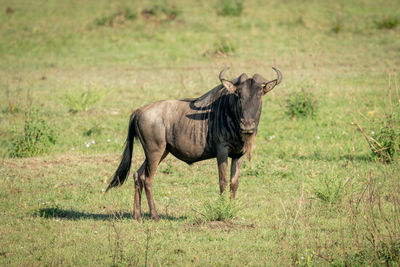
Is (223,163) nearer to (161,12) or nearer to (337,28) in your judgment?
(337,28)

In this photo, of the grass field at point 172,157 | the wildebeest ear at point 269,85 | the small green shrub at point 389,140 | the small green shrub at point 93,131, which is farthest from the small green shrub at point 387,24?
the wildebeest ear at point 269,85

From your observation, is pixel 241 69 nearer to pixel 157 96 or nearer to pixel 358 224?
pixel 157 96

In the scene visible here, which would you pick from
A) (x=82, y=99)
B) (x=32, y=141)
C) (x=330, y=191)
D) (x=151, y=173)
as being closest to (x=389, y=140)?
(x=330, y=191)

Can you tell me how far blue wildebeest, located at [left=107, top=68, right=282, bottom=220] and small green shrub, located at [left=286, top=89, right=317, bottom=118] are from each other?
20.7 feet

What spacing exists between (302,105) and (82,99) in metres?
6.06

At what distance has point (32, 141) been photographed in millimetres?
11461

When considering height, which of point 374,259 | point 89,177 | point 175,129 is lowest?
point 89,177

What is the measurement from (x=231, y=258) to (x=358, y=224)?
194 centimetres

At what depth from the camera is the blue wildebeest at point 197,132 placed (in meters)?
7.21

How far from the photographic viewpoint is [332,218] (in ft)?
25.1

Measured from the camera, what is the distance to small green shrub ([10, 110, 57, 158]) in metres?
11.4

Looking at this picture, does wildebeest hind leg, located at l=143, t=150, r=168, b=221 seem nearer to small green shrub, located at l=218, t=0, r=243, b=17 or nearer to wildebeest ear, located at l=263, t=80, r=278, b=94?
wildebeest ear, located at l=263, t=80, r=278, b=94

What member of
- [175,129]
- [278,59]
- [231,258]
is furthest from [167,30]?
[231,258]

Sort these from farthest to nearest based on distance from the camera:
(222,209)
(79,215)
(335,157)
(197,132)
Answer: (335,157) → (79,215) → (197,132) → (222,209)
